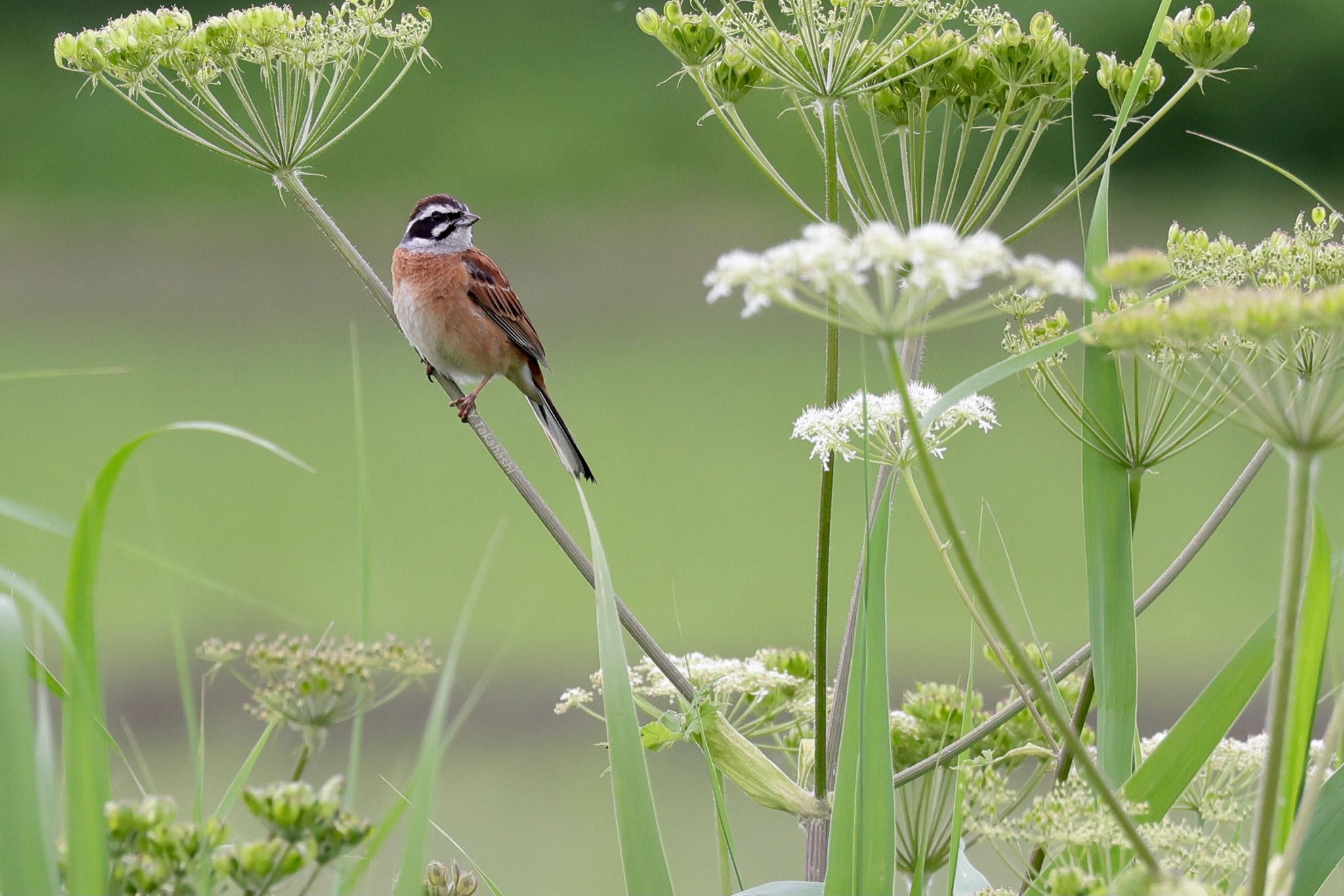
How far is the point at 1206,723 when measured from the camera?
50 cm

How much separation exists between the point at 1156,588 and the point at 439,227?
991 mm

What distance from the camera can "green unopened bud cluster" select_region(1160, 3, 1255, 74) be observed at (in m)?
0.72

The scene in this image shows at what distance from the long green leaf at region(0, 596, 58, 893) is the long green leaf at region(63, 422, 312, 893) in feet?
0.03

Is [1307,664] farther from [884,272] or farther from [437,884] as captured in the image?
[437,884]

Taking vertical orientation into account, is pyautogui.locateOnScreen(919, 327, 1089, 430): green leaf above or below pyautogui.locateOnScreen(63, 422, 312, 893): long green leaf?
above

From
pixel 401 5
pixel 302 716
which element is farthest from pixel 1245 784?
pixel 401 5

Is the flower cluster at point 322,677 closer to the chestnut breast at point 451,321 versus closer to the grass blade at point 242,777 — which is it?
the grass blade at point 242,777

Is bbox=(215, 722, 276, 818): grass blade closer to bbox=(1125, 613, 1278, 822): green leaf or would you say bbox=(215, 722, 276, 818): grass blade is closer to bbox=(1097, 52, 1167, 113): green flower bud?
bbox=(1125, 613, 1278, 822): green leaf

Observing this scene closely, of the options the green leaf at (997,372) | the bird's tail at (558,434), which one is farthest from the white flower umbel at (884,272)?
the bird's tail at (558,434)

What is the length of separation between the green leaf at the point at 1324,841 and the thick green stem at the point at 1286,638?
0.17 m

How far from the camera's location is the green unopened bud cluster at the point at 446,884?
57 centimetres

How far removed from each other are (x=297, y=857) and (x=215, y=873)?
5 centimetres

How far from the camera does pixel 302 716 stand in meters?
0.46

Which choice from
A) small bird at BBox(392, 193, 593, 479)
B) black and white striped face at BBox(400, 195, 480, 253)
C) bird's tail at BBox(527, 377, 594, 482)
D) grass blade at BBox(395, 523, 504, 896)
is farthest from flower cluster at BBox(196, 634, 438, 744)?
black and white striped face at BBox(400, 195, 480, 253)
